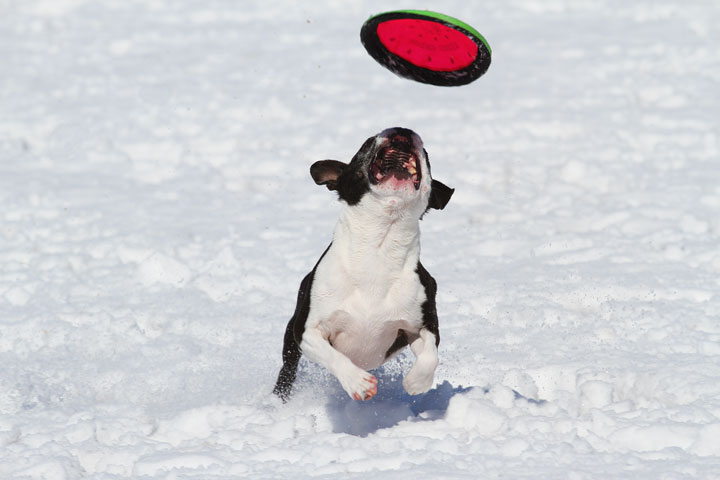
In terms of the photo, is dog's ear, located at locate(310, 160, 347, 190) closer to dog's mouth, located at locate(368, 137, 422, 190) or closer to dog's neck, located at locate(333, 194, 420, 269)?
dog's neck, located at locate(333, 194, 420, 269)

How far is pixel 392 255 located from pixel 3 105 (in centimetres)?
679

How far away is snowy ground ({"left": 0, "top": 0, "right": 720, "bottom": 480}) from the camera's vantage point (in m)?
3.93

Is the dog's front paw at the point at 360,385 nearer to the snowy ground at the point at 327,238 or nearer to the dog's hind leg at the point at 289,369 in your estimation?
the snowy ground at the point at 327,238

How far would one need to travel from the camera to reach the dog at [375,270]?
3.97 m

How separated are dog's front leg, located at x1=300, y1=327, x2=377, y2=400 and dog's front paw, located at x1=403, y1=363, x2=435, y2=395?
0.21m

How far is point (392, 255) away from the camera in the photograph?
417 centimetres

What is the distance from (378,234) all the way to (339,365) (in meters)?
0.62

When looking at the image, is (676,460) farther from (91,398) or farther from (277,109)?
(277,109)

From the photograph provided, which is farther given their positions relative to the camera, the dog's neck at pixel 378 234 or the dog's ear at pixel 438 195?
the dog's ear at pixel 438 195

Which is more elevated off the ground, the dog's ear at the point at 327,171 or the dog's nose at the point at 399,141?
the dog's nose at the point at 399,141

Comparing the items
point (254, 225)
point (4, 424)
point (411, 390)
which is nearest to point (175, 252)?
point (254, 225)

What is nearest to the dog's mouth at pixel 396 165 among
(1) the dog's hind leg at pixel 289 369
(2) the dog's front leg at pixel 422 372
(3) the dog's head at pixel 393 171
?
(3) the dog's head at pixel 393 171

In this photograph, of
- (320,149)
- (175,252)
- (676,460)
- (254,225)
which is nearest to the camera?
(676,460)

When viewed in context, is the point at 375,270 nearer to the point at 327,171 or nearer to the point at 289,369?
the point at 327,171
